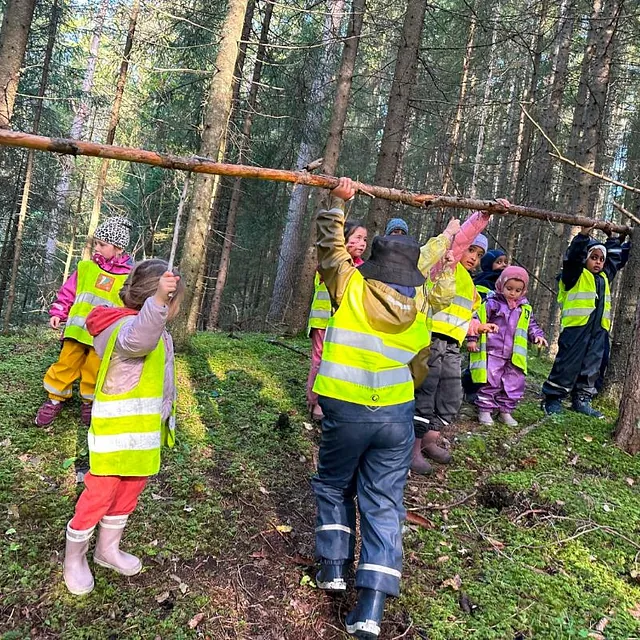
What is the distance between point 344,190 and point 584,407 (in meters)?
5.01

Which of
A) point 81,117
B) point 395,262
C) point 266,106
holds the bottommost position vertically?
point 395,262

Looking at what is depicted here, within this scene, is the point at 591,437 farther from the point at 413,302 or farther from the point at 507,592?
the point at 413,302

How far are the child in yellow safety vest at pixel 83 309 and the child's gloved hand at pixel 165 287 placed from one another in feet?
7.64

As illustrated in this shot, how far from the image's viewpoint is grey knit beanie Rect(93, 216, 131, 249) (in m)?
4.54

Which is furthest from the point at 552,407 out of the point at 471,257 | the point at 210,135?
the point at 210,135

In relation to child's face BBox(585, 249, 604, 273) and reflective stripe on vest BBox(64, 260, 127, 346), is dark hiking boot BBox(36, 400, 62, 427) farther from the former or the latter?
child's face BBox(585, 249, 604, 273)

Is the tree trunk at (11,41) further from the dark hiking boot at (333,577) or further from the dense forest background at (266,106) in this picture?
the dark hiking boot at (333,577)

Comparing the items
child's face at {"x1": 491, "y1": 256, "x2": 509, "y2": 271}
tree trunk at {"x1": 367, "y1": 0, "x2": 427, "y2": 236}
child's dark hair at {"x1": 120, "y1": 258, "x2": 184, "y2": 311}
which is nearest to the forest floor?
child's dark hair at {"x1": 120, "y1": 258, "x2": 184, "y2": 311}

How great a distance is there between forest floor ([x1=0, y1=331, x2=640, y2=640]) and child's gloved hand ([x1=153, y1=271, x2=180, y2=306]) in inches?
68.6

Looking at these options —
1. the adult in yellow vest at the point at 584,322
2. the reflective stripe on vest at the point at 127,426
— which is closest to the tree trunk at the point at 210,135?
the reflective stripe on vest at the point at 127,426

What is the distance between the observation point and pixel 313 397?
18.4ft

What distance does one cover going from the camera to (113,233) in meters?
4.56

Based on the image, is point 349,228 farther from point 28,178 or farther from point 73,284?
point 28,178

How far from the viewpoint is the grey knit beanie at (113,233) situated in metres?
4.54
